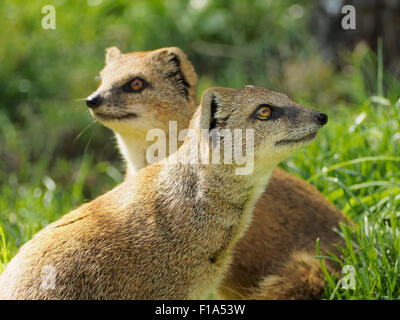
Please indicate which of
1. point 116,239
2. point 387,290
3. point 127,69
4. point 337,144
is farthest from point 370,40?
point 116,239

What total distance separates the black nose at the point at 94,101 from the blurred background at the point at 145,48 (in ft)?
4.76

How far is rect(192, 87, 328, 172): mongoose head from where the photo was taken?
328cm

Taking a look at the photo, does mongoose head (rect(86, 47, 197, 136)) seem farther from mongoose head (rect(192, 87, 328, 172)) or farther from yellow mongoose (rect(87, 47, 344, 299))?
mongoose head (rect(192, 87, 328, 172))

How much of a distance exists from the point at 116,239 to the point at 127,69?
5.12 feet

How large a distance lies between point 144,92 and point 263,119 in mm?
1247

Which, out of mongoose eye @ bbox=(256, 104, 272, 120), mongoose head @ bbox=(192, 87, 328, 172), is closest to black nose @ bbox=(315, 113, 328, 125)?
mongoose head @ bbox=(192, 87, 328, 172)

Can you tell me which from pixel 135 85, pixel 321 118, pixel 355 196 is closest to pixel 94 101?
pixel 135 85

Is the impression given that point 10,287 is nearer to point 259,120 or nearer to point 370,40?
point 259,120

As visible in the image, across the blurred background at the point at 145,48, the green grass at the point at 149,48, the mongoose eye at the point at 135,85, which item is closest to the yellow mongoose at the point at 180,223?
the mongoose eye at the point at 135,85

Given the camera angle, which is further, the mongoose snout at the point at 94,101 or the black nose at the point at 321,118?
the mongoose snout at the point at 94,101

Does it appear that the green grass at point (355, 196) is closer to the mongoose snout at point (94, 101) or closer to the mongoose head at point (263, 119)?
the mongoose head at point (263, 119)

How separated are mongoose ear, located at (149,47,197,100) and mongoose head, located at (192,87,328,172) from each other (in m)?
1.10

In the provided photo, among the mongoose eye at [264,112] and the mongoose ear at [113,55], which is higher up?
the mongoose ear at [113,55]

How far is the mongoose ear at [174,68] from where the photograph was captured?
4.46 meters
